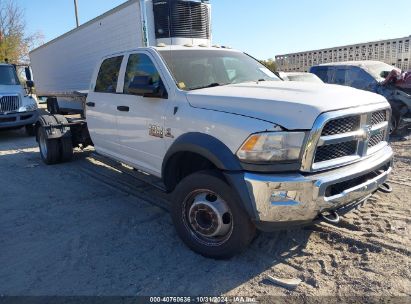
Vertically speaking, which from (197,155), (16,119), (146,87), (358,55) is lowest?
(16,119)

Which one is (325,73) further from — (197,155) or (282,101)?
(282,101)

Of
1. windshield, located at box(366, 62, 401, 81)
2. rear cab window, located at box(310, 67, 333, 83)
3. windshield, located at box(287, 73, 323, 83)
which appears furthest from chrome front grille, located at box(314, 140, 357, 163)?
Answer: rear cab window, located at box(310, 67, 333, 83)

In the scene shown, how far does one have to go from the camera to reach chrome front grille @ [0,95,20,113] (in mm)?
11523

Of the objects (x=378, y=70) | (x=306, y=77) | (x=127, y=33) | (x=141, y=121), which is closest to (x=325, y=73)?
(x=306, y=77)

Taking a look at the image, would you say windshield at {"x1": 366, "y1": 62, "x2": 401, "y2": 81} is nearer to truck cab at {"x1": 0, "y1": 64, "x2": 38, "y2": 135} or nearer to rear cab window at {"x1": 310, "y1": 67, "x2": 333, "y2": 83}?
rear cab window at {"x1": 310, "y1": 67, "x2": 333, "y2": 83}

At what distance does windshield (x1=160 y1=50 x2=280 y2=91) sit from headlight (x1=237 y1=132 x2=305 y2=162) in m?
1.27

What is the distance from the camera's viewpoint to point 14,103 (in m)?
11.8

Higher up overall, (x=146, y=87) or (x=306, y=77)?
(x=146, y=87)

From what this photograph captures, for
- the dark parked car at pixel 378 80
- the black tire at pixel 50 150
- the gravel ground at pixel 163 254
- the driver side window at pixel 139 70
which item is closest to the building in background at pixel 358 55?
the dark parked car at pixel 378 80

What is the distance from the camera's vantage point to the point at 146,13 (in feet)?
27.7

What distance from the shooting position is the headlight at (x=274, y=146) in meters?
2.95

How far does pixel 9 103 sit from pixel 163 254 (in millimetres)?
10123

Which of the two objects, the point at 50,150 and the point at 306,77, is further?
the point at 306,77

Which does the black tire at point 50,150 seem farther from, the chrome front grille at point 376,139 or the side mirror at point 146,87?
the chrome front grille at point 376,139
